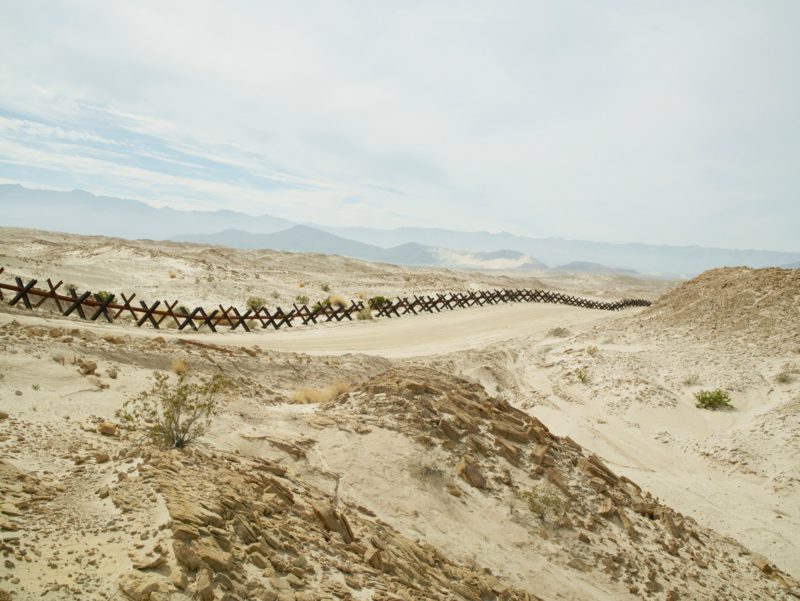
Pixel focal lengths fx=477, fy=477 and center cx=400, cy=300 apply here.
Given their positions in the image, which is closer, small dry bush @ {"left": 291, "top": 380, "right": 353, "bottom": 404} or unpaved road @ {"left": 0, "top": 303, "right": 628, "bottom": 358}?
small dry bush @ {"left": 291, "top": 380, "right": 353, "bottom": 404}

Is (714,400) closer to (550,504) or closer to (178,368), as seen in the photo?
(550,504)

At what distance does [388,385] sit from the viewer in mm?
10891

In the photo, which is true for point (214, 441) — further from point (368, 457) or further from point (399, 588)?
point (399, 588)

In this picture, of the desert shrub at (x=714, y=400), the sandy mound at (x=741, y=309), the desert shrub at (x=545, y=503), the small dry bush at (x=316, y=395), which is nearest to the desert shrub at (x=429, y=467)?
the desert shrub at (x=545, y=503)

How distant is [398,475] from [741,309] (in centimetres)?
2279

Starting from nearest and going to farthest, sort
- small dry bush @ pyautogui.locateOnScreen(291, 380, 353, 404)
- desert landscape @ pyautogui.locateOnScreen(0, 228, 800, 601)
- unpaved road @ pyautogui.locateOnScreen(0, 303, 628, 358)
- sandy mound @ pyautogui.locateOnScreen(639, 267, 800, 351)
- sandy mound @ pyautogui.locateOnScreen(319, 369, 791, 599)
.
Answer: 1. desert landscape @ pyautogui.locateOnScreen(0, 228, 800, 601)
2. sandy mound @ pyautogui.locateOnScreen(319, 369, 791, 599)
3. small dry bush @ pyautogui.locateOnScreen(291, 380, 353, 404)
4. unpaved road @ pyautogui.locateOnScreen(0, 303, 628, 358)
5. sandy mound @ pyautogui.locateOnScreen(639, 267, 800, 351)

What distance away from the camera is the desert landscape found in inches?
175

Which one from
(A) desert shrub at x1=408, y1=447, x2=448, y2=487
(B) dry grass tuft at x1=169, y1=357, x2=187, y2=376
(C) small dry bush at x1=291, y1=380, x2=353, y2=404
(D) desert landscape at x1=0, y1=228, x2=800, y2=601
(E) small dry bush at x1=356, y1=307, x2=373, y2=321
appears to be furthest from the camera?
(E) small dry bush at x1=356, y1=307, x2=373, y2=321

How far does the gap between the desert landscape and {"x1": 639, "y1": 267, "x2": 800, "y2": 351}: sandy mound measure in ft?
0.95

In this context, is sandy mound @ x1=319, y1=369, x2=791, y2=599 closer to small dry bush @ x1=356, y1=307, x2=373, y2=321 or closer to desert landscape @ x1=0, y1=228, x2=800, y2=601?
desert landscape @ x1=0, y1=228, x2=800, y2=601

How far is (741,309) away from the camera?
23.4 m

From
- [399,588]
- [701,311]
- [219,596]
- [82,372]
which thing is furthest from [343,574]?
[701,311]

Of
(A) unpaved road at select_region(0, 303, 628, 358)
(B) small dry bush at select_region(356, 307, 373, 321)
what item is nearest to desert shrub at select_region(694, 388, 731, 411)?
(A) unpaved road at select_region(0, 303, 628, 358)

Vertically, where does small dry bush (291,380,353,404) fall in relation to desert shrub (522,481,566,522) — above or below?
above
